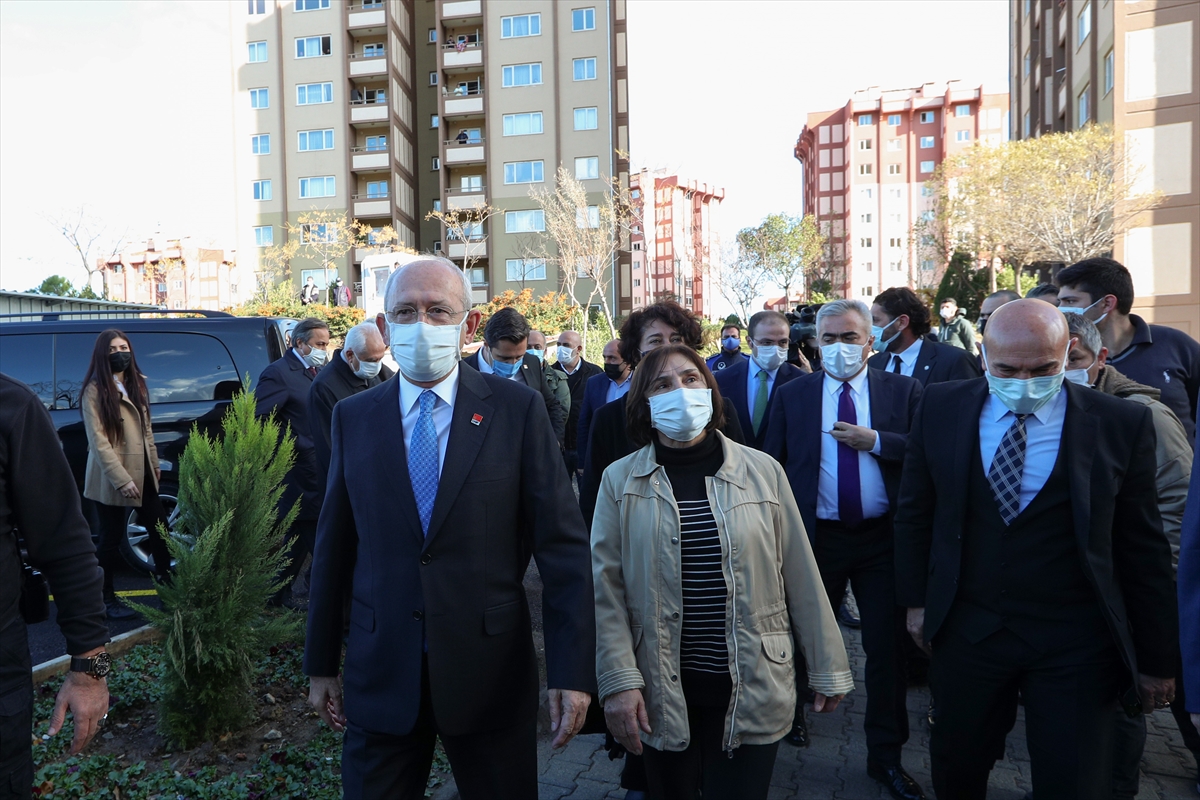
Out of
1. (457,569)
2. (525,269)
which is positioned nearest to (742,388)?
(457,569)

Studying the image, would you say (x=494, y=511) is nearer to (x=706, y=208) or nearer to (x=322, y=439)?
(x=322, y=439)

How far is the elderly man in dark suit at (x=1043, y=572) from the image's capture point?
2.88m

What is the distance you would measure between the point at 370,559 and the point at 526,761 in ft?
2.55

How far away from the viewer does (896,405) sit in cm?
450

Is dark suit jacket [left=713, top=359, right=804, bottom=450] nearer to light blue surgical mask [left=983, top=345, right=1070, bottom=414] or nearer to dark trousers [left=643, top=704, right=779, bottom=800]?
light blue surgical mask [left=983, top=345, right=1070, bottom=414]

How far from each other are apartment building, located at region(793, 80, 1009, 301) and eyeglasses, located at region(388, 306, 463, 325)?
308 ft

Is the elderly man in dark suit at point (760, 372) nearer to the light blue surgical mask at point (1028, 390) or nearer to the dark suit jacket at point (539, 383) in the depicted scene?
the dark suit jacket at point (539, 383)

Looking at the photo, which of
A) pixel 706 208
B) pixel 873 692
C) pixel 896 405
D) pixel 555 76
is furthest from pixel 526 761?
pixel 706 208

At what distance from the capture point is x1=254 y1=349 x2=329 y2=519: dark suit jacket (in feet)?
22.0

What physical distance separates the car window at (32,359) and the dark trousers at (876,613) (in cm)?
697

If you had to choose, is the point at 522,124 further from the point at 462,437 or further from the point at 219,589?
the point at 462,437

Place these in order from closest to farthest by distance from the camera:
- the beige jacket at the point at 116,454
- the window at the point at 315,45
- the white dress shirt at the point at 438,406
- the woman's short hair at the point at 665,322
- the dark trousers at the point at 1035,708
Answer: the white dress shirt at the point at 438,406 < the dark trousers at the point at 1035,708 < the woman's short hair at the point at 665,322 < the beige jacket at the point at 116,454 < the window at the point at 315,45

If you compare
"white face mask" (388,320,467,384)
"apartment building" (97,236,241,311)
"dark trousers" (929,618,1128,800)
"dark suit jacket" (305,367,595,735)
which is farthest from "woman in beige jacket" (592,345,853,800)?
"apartment building" (97,236,241,311)

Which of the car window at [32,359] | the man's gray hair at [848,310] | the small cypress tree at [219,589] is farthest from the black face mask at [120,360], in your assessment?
the man's gray hair at [848,310]
